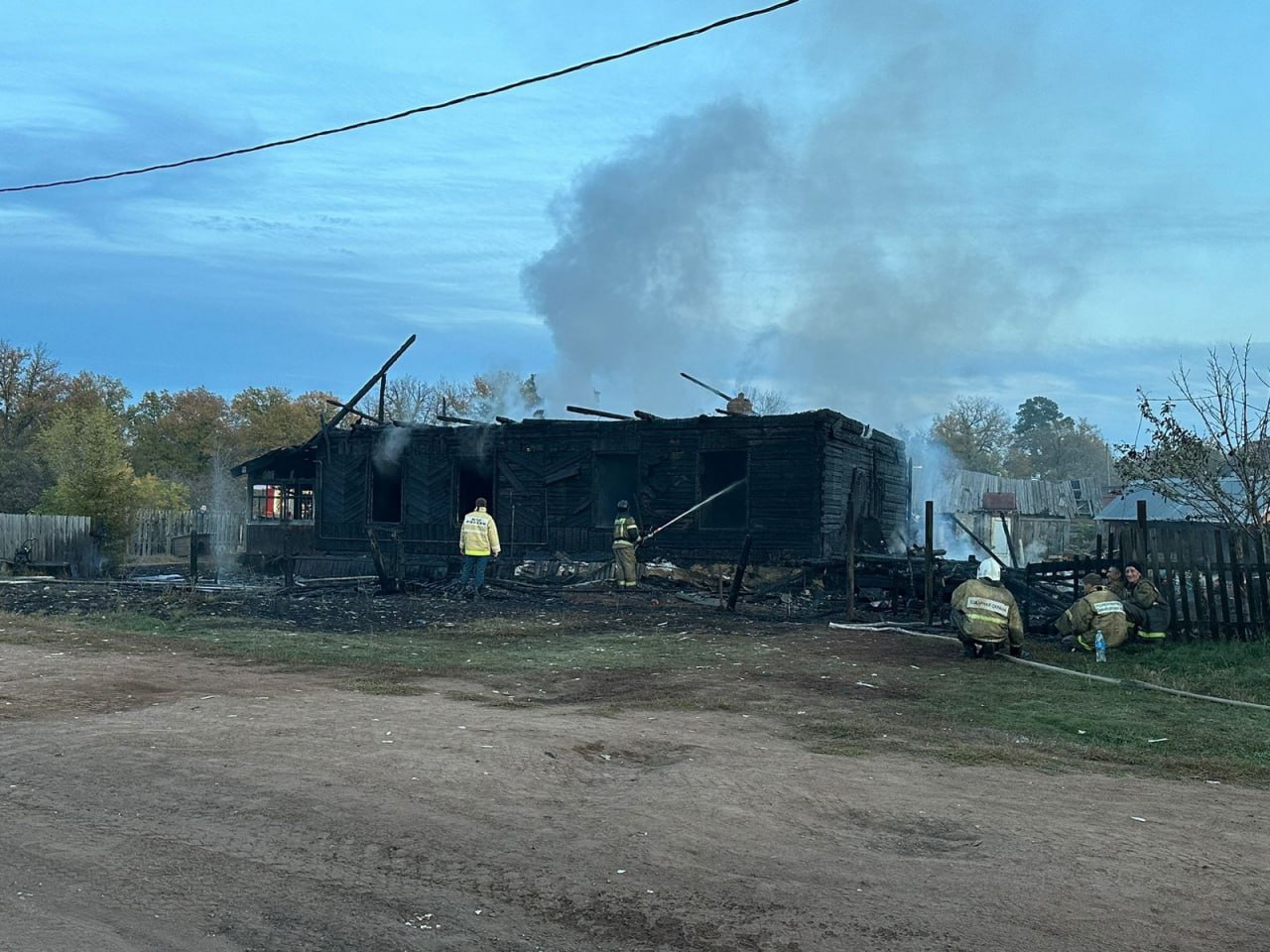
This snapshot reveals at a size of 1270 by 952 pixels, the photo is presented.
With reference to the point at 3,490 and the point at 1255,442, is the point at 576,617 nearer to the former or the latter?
the point at 1255,442

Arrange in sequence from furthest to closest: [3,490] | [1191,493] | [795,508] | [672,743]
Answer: [3,490] < [795,508] < [1191,493] < [672,743]

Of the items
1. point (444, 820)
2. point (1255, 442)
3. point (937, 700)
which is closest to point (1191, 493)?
point (1255, 442)

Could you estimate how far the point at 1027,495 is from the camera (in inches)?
2222

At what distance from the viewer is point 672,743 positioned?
7.71 metres

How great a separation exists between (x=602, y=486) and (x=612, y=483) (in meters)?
0.51

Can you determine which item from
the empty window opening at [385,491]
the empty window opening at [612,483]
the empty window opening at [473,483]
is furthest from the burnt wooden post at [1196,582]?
the empty window opening at [385,491]

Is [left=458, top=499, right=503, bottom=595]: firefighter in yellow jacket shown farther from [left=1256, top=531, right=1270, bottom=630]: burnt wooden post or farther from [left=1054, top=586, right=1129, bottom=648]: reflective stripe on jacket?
[left=1256, top=531, right=1270, bottom=630]: burnt wooden post

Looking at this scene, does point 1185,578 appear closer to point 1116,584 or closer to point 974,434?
point 1116,584

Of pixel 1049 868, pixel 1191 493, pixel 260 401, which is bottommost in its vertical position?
pixel 1049 868

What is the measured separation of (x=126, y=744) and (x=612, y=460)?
19481 millimetres

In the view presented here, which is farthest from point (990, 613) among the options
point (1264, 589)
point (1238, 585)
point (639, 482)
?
point (639, 482)

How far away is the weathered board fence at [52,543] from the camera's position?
30.2 meters

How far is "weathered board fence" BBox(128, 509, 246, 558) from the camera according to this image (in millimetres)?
36781

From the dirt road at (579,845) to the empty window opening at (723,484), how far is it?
660 inches
